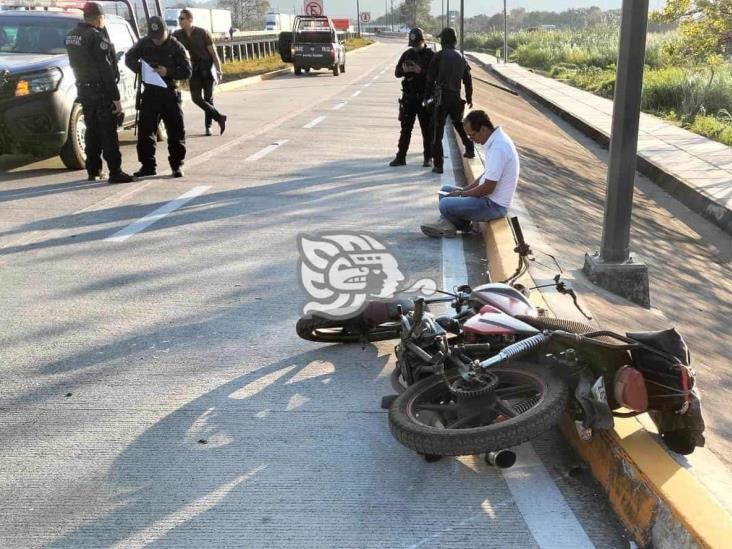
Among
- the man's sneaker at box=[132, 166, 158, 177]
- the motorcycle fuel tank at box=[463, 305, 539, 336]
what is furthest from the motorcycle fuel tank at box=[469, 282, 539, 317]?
the man's sneaker at box=[132, 166, 158, 177]

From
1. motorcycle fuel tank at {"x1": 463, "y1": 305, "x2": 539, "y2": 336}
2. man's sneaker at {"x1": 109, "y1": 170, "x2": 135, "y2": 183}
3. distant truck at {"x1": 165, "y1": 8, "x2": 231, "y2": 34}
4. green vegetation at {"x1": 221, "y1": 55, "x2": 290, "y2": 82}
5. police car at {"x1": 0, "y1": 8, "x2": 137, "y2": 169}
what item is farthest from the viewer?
distant truck at {"x1": 165, "y1": 8, "x2": 231, "y2": 34}

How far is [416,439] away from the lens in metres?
3.03

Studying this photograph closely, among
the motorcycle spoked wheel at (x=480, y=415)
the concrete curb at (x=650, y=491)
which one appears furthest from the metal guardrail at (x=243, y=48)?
the concrete curb at (x=650, y=491)

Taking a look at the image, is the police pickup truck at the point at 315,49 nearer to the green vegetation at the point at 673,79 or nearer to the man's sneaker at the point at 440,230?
the green vegetation at the point at 673,79

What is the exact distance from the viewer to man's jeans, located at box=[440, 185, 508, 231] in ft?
21.3

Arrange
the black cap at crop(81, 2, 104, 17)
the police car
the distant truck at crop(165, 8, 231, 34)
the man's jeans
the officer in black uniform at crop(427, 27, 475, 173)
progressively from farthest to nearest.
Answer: the distant truck at crop(165, 8, 231, 34), the officer in black uniform at crop(427, 27, 475, 173), the police car, the black cap at crop(81, 2, 104, 17), the man's jeans

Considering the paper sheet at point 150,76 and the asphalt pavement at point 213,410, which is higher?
the paper sheet at point 150,76

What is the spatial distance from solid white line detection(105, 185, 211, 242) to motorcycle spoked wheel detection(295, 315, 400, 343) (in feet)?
9.44

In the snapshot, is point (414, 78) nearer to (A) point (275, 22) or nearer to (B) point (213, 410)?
(B) point (213, 410)

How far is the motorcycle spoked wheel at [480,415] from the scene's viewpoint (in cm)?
295

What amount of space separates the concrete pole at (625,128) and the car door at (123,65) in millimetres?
7418

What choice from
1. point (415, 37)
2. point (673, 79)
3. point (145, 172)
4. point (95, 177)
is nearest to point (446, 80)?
point (415, 37)

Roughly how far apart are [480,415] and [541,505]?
437 millimetres

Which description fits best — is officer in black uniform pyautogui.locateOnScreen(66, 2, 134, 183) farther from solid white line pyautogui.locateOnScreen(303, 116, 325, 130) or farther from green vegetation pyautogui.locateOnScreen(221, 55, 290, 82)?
green vegetation pyautogui.locateOnScreen(221, 55, 290, 82)
